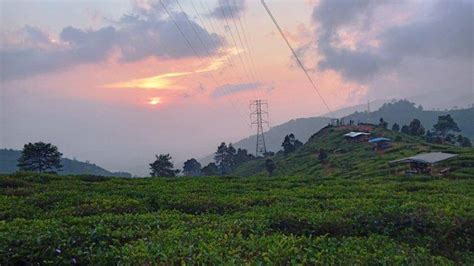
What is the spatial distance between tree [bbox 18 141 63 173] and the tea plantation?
4170 centimetres

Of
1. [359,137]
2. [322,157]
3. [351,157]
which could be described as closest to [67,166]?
[322,157]

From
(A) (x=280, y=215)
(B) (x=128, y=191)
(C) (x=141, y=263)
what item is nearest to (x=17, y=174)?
(B) (x=128, y=191)

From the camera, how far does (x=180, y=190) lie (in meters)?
18.2

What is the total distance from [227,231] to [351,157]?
58.8 metres

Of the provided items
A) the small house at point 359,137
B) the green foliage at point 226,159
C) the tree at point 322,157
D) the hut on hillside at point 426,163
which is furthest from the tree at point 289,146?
the hut on hillside at point 426,163

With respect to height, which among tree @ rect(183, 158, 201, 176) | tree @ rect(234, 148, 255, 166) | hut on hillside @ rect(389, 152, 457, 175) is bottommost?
hut on hillside @ rect(389, 152, 457, 175)

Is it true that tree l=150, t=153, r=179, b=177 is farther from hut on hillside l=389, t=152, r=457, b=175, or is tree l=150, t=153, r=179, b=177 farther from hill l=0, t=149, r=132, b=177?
hill l=0, t=149, r=132, b=177

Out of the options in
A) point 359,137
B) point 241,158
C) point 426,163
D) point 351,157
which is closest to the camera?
point 426,163

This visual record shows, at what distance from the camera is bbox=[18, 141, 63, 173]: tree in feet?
181

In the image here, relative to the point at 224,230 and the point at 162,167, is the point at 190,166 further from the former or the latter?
the point at 224,230

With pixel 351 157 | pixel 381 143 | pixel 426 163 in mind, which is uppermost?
pixel 381 143

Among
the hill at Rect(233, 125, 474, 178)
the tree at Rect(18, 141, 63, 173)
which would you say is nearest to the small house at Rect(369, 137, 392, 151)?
the hill at Rect(233, 125, 474, 178)

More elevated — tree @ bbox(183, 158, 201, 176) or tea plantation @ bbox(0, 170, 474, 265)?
tree @ bbox(183, 158, 201, 176)

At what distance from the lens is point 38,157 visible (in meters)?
56.0
